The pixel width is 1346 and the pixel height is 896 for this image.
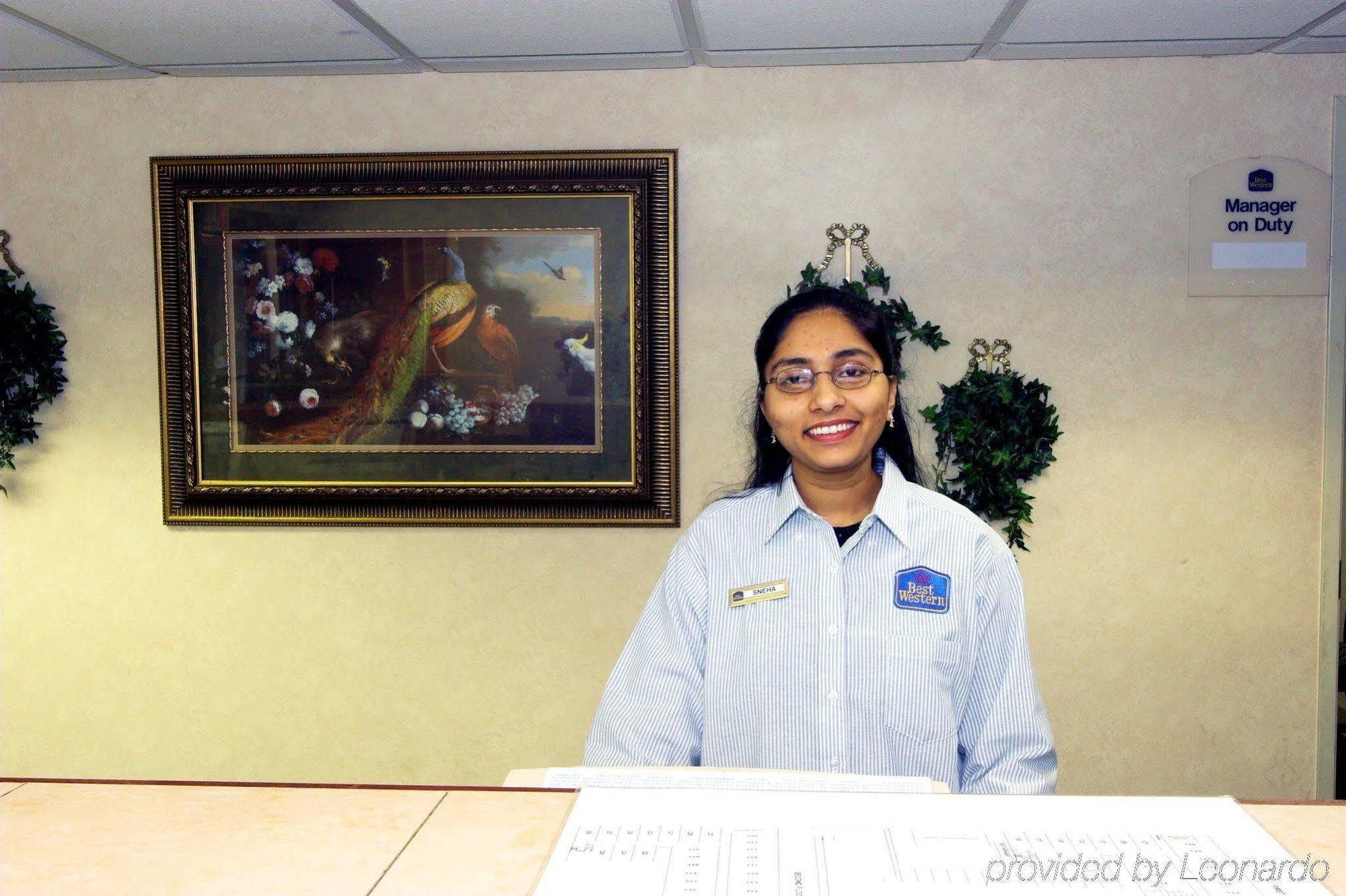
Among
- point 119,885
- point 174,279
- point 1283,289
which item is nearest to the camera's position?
point 119,885

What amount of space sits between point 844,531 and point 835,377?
0.89 feet

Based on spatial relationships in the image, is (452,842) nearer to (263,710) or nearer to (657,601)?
(657,601)

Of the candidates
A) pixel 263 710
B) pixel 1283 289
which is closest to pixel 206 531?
pixel 263 710

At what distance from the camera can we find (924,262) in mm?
3020

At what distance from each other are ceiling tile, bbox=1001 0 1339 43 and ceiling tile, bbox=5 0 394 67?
74.1 inches

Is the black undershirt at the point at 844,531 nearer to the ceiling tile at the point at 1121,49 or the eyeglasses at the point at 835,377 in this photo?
the eyeglasses at the point at 835,377

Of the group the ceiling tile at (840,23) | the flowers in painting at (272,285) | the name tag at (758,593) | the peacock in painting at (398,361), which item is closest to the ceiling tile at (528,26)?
the ceiling tile at (840,23)

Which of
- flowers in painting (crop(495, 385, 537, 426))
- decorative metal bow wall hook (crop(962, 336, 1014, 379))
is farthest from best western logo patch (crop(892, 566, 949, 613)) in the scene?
flowers in painting (crop(495, 385, 537, 426))

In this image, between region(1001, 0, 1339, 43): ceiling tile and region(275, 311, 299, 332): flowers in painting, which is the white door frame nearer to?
region(1001, 0, 1339, 43): ceiling tile

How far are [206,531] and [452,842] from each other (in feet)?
8.92

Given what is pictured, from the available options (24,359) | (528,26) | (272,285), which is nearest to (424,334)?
(272,285)

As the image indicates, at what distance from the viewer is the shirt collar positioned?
155 centimetres

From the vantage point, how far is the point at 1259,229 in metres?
2.97

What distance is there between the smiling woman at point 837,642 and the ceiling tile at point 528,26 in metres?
1.39
